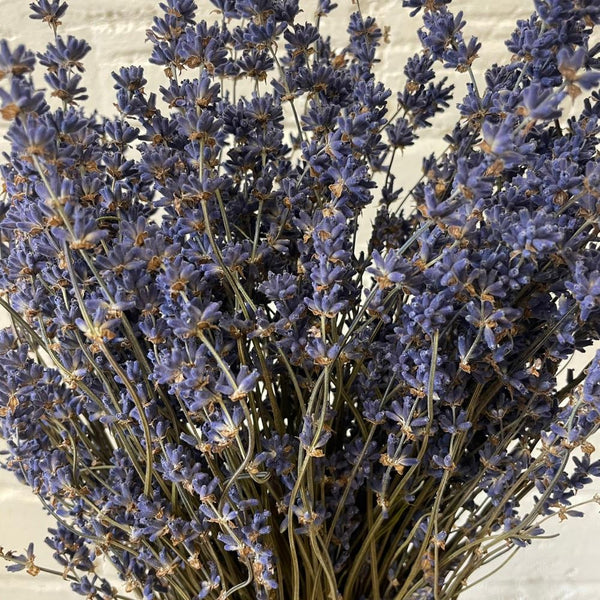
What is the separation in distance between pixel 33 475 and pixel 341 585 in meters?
0.20

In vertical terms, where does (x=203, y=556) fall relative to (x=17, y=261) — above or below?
below

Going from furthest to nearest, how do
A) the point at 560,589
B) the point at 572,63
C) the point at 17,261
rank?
the point at 560,589 → the point at 17,261 → the point at 572,63

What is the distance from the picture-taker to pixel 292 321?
380 mm

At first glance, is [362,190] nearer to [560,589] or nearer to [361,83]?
[361,83]

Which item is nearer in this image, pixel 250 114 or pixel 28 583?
pixel 250 114

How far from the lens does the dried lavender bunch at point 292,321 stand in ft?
1.16

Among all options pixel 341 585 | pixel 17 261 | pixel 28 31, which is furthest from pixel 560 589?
pixel 28 31

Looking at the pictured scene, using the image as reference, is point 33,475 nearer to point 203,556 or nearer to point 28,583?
point 203,556

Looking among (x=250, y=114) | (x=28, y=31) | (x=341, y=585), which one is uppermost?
(x=28, y=31)

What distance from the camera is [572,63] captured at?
0.97 ft

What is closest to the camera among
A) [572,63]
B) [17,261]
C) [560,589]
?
[572,63]

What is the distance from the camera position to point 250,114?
17.1 inches

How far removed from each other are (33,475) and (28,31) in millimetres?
785

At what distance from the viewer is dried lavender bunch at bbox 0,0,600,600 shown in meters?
0.35
